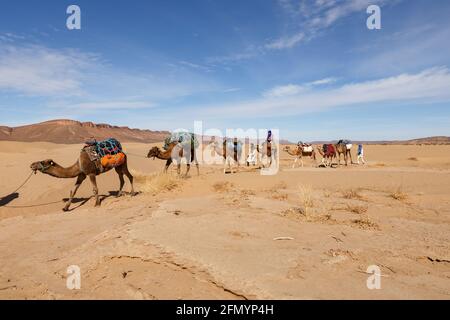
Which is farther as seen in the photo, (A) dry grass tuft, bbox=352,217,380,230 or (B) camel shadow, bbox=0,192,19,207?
(B) camel shadow, bbox=0,192,19,207

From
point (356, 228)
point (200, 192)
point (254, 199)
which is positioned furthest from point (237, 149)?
point (356, 228)

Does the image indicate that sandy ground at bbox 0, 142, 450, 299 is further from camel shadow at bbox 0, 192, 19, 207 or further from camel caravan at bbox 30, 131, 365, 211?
camel shadow at bbox 0, 192, 19, 207

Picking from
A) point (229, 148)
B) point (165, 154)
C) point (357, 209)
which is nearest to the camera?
point (357, 209)

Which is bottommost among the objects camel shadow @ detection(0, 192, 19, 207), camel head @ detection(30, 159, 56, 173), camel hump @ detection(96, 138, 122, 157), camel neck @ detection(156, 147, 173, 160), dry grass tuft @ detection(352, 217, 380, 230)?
camel shadow @ detection(0, 192, 19, 207)

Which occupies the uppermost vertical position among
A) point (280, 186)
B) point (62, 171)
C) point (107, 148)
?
point (107, 148)

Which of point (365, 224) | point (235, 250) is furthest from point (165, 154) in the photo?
point (235, 250)

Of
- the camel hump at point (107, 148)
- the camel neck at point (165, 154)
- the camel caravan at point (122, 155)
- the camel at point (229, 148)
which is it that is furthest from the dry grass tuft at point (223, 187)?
the camel at point (229, 148)

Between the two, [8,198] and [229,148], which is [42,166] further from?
[229,148]

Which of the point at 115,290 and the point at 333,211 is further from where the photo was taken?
the point at 333,211

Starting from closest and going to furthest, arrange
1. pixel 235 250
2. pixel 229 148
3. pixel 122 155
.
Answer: pixel 235 250 → pixel 122 155 → pixel 229 148

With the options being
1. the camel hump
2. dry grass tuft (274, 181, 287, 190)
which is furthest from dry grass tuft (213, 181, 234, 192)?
the camel hump

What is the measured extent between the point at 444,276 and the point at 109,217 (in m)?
7.24

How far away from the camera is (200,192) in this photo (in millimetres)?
12039

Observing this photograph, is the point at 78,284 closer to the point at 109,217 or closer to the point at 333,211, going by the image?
the point at 109,217
